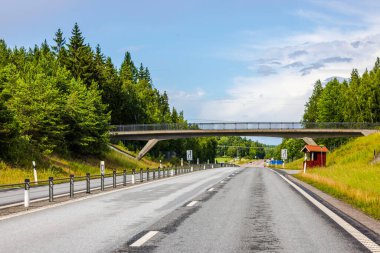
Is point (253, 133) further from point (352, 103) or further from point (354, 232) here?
point (354, 232)

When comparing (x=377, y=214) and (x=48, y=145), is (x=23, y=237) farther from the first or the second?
(x=48, y=145)

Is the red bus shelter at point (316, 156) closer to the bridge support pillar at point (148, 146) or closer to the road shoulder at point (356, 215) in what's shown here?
the bridge support pillar at point (148, 146)

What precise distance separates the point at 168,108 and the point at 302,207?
148325 millimetres

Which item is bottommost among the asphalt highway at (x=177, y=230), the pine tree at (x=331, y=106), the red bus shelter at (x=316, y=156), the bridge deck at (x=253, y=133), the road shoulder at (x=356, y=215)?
the road shoulder at (x=356, y=215)

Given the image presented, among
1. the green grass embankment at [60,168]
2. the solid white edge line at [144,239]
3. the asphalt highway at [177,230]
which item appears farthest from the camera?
the green grass embankment at [60,168]

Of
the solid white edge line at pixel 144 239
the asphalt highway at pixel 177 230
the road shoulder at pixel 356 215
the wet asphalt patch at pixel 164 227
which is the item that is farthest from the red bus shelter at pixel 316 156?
the solid white edge line at pixel 144 239

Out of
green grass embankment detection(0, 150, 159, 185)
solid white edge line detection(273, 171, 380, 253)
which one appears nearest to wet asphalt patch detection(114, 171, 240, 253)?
solid white edge line detection(273, 171, 380, 253)

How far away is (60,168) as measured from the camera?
4053 centimetres

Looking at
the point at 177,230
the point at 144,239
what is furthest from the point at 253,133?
the point at 144,239

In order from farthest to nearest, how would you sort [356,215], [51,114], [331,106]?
[331,106]
[51,114]
[356,215]

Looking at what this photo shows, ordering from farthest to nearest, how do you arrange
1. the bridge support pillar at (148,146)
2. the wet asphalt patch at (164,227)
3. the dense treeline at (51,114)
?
the bridge support pillar at (148,146)
the dense treeline at (51,114)
the wet asphalt patch at (164,227)

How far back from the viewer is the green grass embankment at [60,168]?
31.8m

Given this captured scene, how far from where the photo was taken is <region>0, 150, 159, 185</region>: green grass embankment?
31.8 meters

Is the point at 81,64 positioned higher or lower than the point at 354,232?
higher
